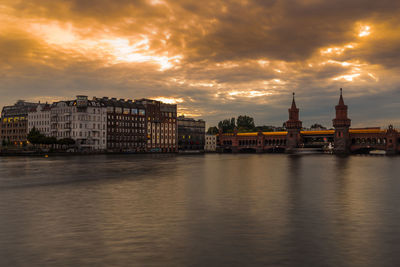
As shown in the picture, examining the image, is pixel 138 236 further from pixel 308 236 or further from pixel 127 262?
pixel 308 236

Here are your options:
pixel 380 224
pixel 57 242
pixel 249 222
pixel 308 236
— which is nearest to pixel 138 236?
pixel 57 242

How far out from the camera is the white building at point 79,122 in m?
191

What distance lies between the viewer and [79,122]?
626 ft

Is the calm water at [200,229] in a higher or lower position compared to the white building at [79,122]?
lower

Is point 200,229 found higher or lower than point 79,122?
lower

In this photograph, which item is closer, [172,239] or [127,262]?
[127,262]

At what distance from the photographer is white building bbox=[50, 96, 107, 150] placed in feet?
627

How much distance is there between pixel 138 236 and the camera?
1991 centimetres

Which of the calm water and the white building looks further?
the white building

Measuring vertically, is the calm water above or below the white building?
below

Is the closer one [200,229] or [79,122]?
[200,229]

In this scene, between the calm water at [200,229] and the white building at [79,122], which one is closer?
the calm water at [200,229]

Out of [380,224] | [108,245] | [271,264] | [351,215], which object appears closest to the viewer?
[271,264]

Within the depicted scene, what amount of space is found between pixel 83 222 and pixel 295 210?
14730 millimetres
